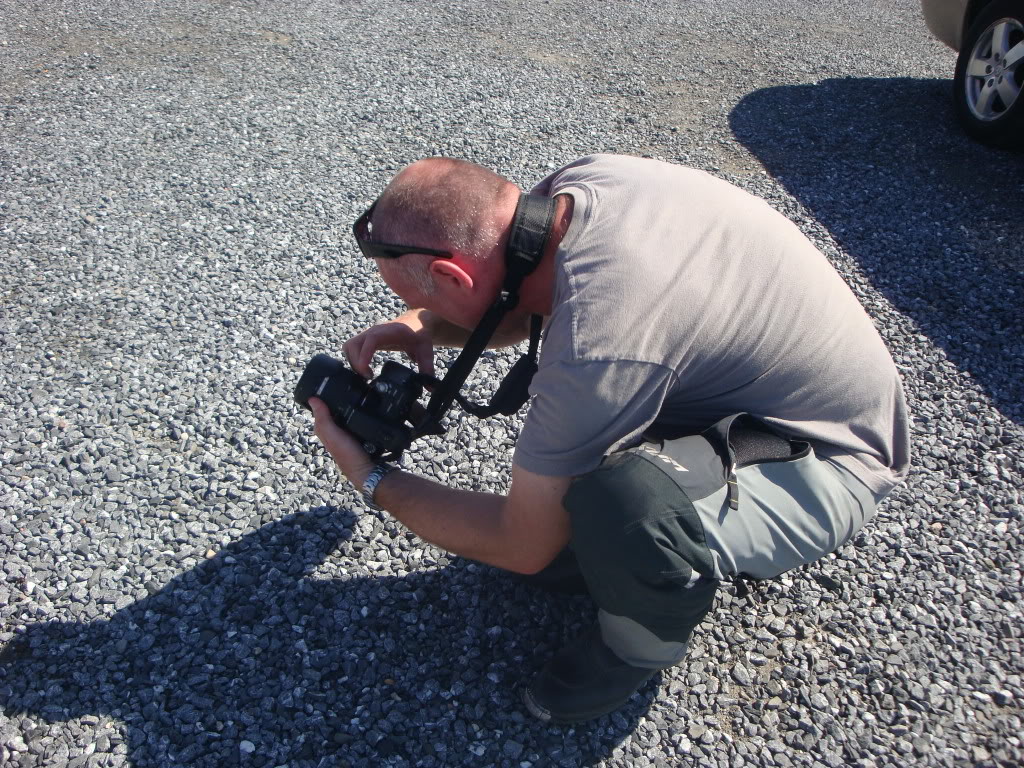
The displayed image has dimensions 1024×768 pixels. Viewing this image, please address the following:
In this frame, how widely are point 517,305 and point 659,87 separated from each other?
15.7 feet

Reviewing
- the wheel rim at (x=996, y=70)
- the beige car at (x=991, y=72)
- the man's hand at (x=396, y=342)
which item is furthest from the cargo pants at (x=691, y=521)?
the wheel rim at (x=996, y=70)

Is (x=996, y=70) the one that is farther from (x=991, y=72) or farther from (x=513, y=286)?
(x=513, y=286)

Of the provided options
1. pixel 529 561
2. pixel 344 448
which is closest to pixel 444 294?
pixel 344 448

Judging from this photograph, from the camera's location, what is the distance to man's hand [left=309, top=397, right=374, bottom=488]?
223cm

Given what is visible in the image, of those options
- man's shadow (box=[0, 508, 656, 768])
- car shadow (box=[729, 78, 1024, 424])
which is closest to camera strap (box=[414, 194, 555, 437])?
man's shadow (box=[0, 508, 656, 768])

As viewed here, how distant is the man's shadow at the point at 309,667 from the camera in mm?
2072

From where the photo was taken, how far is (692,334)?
178 centimetres

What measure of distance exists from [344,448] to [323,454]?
0.73 metres

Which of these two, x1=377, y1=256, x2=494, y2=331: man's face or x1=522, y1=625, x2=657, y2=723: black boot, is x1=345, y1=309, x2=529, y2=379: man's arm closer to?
x1=377, y1=256, x2=494, y2=331: man's face

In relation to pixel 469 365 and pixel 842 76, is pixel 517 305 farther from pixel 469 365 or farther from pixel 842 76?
pixel 842 76

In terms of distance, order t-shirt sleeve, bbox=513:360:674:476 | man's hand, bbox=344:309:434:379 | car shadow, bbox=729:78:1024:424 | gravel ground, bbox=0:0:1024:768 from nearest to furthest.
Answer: t-shirt sleeve, bbox=513:360:674:476, gravel ground, bbox=0:0:1024:768, man's hand, bbox=344:309:434:379, car shadow, bbox=729:78:1024:424

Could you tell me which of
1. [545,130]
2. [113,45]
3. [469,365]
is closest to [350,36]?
[113,45]

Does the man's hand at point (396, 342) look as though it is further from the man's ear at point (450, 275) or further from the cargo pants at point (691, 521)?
the cargo pants at point (691, 521)

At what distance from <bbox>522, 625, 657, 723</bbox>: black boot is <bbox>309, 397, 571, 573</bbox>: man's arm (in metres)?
0.30
